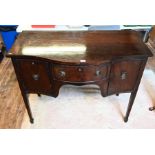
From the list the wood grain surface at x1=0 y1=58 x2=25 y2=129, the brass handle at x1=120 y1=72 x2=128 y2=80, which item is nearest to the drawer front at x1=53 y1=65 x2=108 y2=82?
the brass handle at x1=120 y1=72 x2=128 y2=80

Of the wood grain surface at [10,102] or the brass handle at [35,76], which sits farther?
the wood grain surface at [10,102]

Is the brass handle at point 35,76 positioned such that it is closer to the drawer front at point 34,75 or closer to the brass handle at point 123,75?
the drawer front at point 34,75

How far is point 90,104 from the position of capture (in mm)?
1648

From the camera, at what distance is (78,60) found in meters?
0.97

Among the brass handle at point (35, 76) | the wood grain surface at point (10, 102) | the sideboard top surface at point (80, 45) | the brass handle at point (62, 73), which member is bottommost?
the wood grain surface at point (10, 102)

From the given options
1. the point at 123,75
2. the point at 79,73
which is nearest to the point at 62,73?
the point at 79,73

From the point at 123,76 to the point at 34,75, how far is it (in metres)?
0.59

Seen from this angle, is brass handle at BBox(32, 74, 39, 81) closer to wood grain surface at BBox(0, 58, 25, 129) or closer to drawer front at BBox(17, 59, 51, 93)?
drawer front at BBox(17, 59, 51, 93)

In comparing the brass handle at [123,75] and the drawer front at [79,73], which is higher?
the drawer front at [79,73]

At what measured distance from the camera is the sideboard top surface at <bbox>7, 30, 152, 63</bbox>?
3.30 feet

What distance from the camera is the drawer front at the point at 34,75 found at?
3.44 ft

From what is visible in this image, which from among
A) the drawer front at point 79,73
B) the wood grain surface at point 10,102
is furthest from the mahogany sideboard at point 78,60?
the wood grain surface at point 10,102

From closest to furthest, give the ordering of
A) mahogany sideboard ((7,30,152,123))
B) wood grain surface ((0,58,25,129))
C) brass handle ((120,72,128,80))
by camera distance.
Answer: mahogany sideboard ((7,30,152,123)), brass handle ((120,72,128,80)), wood grain surface ((0,58,25,129))

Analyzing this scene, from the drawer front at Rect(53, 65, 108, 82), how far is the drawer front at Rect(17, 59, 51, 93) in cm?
8
